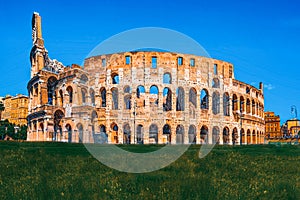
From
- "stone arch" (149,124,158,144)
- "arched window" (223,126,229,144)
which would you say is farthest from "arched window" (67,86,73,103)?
"arched window" (223,126,229,144)

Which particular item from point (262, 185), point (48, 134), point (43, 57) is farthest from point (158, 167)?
point (43, 57)

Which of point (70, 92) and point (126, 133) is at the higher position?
point (70, 92)

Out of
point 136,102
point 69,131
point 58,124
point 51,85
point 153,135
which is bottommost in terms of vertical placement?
point 153,135

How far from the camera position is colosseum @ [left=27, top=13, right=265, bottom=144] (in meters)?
38.9

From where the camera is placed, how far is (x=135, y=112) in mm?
38594

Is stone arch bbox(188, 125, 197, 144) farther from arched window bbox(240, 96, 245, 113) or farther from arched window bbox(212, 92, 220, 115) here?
arched window bbox(240, 96, 245, 113)

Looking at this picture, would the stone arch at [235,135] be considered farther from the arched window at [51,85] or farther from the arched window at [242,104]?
the arched window at [51,85]

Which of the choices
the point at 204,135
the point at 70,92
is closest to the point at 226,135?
the point at 204,135

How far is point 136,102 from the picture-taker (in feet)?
130

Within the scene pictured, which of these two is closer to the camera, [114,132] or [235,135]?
[114,132]

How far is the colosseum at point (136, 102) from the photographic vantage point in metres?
38.9

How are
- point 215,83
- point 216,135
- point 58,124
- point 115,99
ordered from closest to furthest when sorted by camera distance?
point 115,99 → point 58,124 → point 216,135 → point 215,83

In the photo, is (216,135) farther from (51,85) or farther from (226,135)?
(51,85)

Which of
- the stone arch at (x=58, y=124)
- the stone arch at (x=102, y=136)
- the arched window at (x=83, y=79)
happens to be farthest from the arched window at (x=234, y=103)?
the stone arch at (x=58, y=124)
